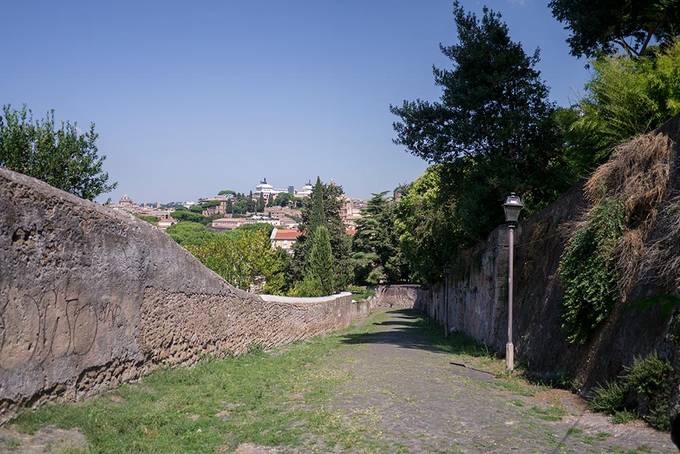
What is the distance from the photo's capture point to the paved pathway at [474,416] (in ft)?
21.0

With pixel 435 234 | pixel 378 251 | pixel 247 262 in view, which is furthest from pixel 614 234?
pixel 378 251

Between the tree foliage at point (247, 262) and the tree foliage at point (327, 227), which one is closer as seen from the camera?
the tree foliage at point (247, 262)

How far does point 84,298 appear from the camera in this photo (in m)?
7.63

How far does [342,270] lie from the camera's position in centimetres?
5966

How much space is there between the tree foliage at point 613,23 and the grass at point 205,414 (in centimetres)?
1344

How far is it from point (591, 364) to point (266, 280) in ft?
96.8

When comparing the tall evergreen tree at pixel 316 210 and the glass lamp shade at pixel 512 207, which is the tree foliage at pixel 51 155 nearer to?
the glass lamp shade at pixel 512 207

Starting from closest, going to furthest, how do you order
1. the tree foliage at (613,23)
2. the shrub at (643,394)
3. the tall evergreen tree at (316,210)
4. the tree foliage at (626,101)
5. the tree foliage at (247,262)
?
the shrub at (643,394)
the tree foliage at (626,101)
the tree foliage at (613,23)
the tree foliage at (247,262)
the tall evergreen tree at (316,210)

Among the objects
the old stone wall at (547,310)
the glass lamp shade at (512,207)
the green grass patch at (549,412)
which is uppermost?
the glass lamp shade at (512,207)

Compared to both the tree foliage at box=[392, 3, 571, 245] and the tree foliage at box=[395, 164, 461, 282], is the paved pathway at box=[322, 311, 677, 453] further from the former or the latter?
the tree foliage at box=[395, 164, 461, 282]

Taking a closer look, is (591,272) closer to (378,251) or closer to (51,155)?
(51,155)

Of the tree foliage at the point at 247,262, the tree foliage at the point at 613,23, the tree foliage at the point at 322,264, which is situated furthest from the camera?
the tree foliage at the point at 322,264

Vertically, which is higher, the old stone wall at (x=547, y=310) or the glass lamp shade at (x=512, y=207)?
the glass lamp shade at (x=512, y=207)

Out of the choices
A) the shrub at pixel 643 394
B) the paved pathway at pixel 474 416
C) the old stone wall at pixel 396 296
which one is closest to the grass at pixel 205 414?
the paved pathway at pixel 474 416
